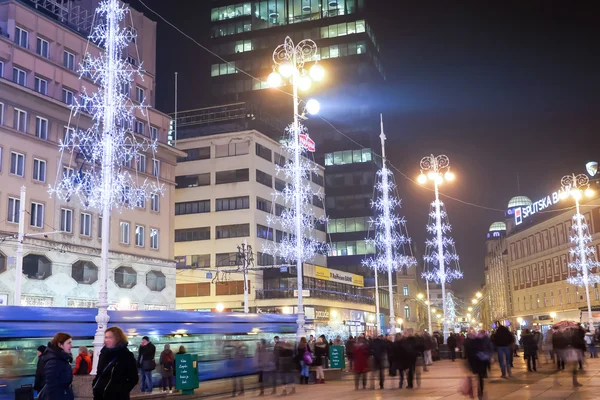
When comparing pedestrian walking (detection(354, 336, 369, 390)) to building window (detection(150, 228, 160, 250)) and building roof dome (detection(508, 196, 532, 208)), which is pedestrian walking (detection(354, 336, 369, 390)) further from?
building roof dome (detection(508, 196, 532, 208))

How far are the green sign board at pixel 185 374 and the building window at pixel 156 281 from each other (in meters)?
31.8

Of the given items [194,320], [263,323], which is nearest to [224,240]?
[263,323]

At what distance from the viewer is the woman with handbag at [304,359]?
80.8ft

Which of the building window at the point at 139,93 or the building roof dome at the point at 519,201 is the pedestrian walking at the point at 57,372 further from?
the building roof dome at the point at 519,201

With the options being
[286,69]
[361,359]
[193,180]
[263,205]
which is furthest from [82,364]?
[193,180]

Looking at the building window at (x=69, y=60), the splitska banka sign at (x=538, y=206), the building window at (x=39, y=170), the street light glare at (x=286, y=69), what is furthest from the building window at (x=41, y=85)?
the splitska banka sign at (x=538, y=206)

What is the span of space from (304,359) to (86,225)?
27400 millimetres

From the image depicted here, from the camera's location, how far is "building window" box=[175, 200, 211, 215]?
73500 mm

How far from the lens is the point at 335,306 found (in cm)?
7438

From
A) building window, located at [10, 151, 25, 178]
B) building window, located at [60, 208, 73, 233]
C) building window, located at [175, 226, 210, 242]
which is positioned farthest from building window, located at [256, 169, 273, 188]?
building window, located at [10, 151, 25, 178]

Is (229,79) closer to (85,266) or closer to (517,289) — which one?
(517,289)

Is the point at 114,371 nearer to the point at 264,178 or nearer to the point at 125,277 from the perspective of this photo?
the point at 125,277

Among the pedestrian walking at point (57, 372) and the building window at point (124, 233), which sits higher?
the building window at point (124, 233)

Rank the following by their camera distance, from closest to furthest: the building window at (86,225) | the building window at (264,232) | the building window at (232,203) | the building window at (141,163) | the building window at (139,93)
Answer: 1. the building window at (86,225)
2. the building window at (141,163)
3. the building window at (139,93)
4. the building window at (264,232)
5. the building window at (232,203)
